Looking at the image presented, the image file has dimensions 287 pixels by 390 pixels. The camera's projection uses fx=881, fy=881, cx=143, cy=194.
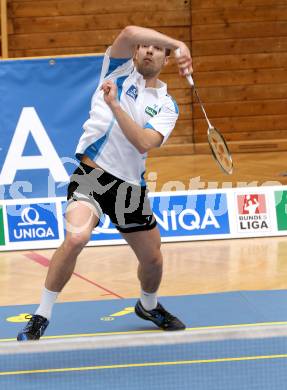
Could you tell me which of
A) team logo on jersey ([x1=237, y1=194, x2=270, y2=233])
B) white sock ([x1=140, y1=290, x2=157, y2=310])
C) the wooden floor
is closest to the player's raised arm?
white sock ([x1=140, y1=290, x2=157, y2=310])

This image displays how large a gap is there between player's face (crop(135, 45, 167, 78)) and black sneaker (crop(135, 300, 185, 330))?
141 centimetres

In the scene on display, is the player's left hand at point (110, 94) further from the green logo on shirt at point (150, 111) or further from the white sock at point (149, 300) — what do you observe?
the white sock at point (149, 300)

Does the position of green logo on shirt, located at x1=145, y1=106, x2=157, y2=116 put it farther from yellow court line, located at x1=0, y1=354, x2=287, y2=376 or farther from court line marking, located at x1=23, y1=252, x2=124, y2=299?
court line marking, located at x1=23, y1=252, x2=124, y2=299

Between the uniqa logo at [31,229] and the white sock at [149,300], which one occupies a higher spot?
the uniqa logo at [31,229]

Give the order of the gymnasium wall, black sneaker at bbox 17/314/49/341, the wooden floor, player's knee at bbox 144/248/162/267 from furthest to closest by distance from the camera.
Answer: the gymnasium wall
the wooden floor
player's knee at bbox 144/248/162/267
black sneaker at bbox 17/314/49/341

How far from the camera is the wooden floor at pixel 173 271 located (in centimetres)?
614

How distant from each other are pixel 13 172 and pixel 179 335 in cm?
496

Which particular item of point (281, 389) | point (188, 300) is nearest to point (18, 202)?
point (188, 300)

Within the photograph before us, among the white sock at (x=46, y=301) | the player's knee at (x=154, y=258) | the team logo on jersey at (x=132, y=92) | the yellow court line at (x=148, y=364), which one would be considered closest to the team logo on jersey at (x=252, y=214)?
the player's knee at (x=154, y=258)

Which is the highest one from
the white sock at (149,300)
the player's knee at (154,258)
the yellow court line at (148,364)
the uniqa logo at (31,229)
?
the player's knee at (154,258)

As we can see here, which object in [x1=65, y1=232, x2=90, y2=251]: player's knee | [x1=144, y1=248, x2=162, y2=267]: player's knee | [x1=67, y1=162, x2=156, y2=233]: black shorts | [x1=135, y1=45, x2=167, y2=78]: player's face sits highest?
[x1=135, y1=45, x2=167, y2=78]: player's face

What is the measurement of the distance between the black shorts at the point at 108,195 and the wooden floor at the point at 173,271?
1.30 metres

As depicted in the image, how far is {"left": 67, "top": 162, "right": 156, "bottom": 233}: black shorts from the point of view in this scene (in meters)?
4.75

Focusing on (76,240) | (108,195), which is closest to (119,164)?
(108,195)
